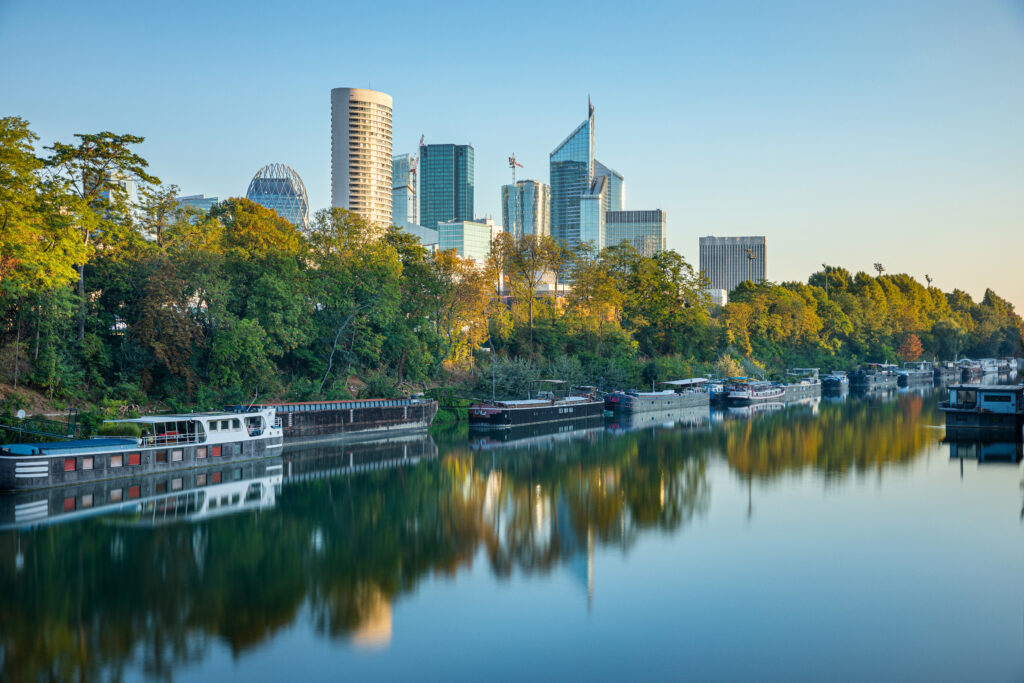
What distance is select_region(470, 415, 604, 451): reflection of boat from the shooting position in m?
47.0

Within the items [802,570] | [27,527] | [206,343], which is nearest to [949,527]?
[802,570]

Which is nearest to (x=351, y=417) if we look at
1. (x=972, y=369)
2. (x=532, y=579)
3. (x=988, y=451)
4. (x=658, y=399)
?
(x=532, y=579)

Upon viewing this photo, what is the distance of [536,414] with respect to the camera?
A: 55312mm

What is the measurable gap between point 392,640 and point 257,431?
22.8 meters

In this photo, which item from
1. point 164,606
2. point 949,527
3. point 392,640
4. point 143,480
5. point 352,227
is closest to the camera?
point 392,640

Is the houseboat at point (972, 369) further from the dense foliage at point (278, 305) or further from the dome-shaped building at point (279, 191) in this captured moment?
the dome-shaped building at point (279, 191)

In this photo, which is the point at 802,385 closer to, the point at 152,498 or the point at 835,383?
the point at 835,383

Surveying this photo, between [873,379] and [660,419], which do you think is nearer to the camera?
[660,419]

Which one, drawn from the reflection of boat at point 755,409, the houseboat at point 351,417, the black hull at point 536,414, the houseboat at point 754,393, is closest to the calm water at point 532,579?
the houseboat at point 351,417

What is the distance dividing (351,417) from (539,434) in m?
12.4

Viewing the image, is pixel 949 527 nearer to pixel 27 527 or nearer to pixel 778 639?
pixel 778 639

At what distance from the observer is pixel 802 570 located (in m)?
22.5

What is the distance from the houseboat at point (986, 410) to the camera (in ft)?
160

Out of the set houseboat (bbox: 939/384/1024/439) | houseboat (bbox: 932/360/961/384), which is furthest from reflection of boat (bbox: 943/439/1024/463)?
houseboat (bbox: 932/360/961/384)
